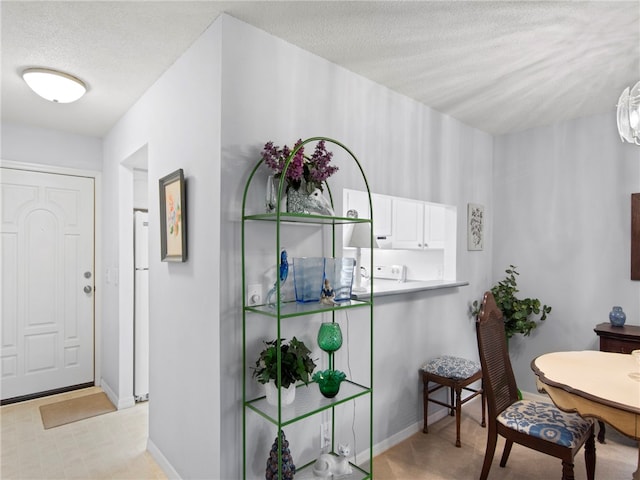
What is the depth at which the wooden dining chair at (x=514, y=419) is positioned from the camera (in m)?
1.92

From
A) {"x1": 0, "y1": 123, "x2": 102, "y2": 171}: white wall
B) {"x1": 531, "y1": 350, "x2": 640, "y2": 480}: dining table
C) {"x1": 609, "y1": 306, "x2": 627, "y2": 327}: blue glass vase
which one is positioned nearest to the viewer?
{"x1": 531, "y1": 350, "x2": 640, "y2": 480}: dining table

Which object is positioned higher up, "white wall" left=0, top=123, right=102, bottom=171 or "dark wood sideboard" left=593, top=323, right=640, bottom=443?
"white wall" left=0, top=123, right=102, bottom=171

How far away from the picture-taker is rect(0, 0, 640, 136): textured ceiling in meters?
1.77

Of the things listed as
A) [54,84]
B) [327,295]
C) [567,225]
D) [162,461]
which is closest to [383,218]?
[567,225]

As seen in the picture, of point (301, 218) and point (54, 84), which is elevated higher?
point (54, 84)

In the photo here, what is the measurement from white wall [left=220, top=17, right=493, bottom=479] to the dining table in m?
0.95

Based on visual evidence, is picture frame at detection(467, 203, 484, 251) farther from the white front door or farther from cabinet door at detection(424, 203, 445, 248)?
the white front door

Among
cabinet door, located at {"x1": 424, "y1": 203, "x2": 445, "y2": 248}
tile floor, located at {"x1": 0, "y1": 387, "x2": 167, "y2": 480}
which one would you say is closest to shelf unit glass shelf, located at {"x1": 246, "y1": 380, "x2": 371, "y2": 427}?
tile floor, located at {"x1": 0, "y1": 387, "x2": 167, "y2": 480}

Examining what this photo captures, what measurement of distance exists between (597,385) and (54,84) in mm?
3388

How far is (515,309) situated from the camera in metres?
3.40

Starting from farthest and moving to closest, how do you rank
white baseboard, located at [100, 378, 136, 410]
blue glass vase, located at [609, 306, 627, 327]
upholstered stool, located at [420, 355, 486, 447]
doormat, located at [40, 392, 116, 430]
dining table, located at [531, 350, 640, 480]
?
1. white baseboard, located at [100, 378, 136, 410]
2. doormat, located at [40, 392, 116, 430]
3. blue glass vase, located at [609, 306, 627, 327]
4. upholstered stool, located at [420, 355, 486, 447]
5. dining table, located at [531, 350, 640, 480]

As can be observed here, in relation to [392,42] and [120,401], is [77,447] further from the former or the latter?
[392,42]

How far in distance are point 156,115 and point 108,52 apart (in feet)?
1.47

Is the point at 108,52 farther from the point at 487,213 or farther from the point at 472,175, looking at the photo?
the point at 487,213
